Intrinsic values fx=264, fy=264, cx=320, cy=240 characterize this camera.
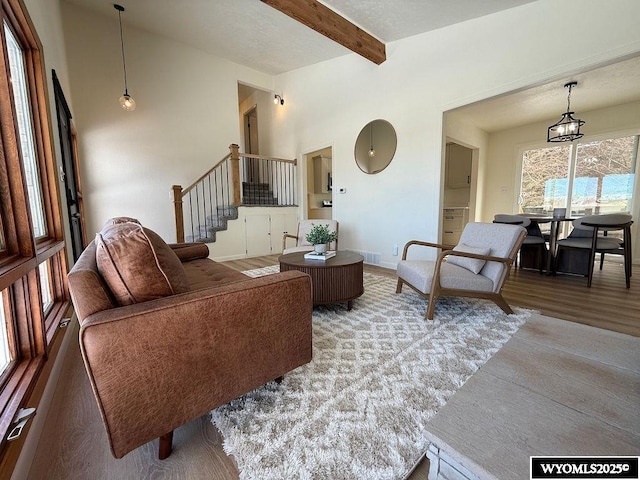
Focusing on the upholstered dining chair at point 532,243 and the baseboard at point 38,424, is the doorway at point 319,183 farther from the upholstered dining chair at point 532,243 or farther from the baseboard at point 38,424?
the baseboard at point 38,424

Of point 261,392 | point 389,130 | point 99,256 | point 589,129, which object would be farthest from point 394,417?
point 589,129

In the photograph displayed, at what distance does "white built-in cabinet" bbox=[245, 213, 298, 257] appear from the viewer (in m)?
5.16

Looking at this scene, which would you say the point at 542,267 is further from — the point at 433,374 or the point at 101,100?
the point at 101,100

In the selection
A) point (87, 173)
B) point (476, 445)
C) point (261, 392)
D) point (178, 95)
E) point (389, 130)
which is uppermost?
point (178, 95)

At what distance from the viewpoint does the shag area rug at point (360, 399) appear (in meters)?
1.01

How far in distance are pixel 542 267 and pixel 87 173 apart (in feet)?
23.1

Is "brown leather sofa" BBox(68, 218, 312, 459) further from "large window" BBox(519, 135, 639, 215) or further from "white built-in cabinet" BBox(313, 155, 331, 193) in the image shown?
"large window" BBox(519, 135, 639, 215)

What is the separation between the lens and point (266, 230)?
537 cm

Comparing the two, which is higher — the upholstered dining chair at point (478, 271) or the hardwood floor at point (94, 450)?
the upholstered dining chair at point (478, 271)

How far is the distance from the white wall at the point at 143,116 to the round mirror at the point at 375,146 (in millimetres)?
2980

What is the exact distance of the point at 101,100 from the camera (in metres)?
4.28

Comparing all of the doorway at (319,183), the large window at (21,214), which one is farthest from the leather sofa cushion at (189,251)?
→ the doorway at (319,183)

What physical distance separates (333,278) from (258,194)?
458 centimetres

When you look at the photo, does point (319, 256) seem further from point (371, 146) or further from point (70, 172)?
point (70, 172)
